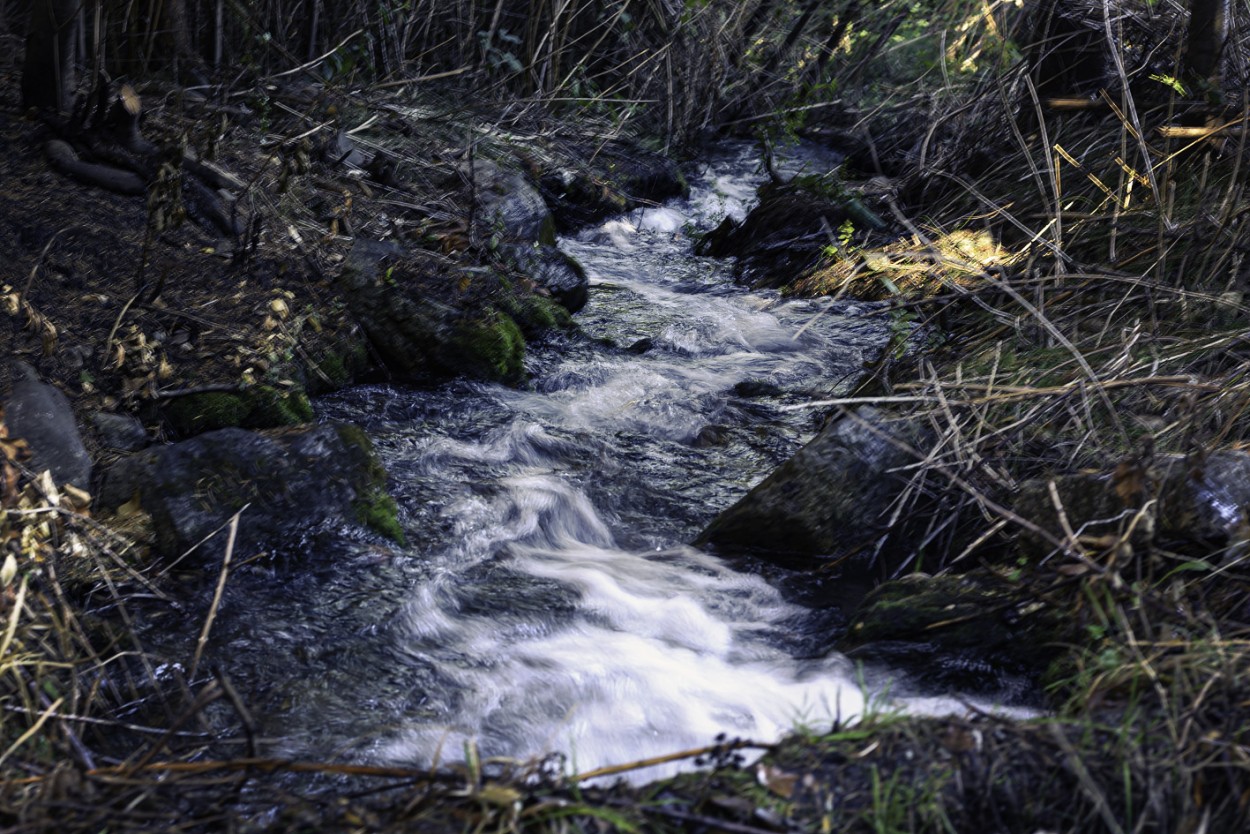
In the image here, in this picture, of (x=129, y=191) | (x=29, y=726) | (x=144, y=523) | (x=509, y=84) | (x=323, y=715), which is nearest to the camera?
Result: (x=29, y=726)

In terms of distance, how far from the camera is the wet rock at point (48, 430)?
140 inches

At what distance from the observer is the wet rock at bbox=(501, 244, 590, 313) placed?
6.47 metres

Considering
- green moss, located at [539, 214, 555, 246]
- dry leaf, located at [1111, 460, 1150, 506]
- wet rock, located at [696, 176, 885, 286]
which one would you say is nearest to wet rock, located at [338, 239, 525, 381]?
green moss, located at [539, 214, 555, 246]

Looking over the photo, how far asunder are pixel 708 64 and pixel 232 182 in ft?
17.6

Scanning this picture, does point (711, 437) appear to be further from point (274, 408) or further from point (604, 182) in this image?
point (604, 182)

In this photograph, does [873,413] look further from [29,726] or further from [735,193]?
[735,193]

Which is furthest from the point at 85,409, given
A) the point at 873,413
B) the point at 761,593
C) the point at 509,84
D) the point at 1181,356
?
the point at 509,84

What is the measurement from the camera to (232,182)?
566 centimetres

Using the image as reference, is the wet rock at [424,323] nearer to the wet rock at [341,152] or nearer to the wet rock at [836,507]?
the wet rock at [341,152]

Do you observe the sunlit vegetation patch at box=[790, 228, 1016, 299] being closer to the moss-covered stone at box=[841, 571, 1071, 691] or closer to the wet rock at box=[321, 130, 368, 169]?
the moss-covered stone at box=[841, 571, 1071, 691]

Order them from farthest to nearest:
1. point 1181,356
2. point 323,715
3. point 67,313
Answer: point 67,313, point 1181,356, point 323,715

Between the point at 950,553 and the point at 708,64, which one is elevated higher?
the point at 708,64

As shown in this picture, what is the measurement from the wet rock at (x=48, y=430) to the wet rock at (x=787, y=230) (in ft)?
15.0

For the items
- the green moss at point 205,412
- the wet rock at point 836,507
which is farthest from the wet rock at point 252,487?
the wet rock at point 836,507
